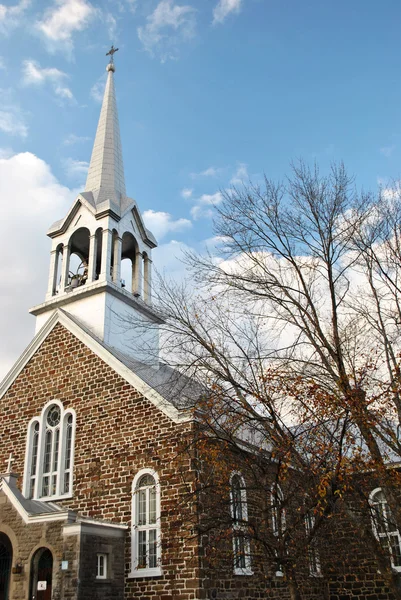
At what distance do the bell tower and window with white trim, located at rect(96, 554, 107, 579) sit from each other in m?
7.33

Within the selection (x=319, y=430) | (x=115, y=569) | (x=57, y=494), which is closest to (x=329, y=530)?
(x=319, y=430)

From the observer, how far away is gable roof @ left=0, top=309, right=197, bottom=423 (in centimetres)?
1709

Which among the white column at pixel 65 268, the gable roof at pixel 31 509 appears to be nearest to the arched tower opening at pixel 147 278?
the white column at pixel 65 268

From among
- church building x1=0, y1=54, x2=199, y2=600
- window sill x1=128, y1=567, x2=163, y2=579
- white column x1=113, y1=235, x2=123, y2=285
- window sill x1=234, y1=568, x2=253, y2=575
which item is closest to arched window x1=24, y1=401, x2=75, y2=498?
church building x1=0, y1=54, x2=199, y2=600

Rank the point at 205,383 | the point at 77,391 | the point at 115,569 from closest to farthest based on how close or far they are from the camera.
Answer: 1. the point at 205,383
2. the point at 115,569
3. the point at 77,391

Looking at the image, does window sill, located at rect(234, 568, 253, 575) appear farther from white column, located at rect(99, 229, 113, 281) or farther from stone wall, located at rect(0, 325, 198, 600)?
white column, located at rect(99, 229, 113, 281)

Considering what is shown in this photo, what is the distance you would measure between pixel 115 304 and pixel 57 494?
777cm

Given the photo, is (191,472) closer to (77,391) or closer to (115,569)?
(115,569)

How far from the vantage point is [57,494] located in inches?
725

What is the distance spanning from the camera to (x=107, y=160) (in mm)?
28672

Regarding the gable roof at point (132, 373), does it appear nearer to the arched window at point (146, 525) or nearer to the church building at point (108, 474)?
the church building at point (108, 474)

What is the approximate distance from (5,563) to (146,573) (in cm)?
400

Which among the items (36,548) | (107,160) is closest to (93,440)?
(36,548)

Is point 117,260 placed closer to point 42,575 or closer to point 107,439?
point 107,439
